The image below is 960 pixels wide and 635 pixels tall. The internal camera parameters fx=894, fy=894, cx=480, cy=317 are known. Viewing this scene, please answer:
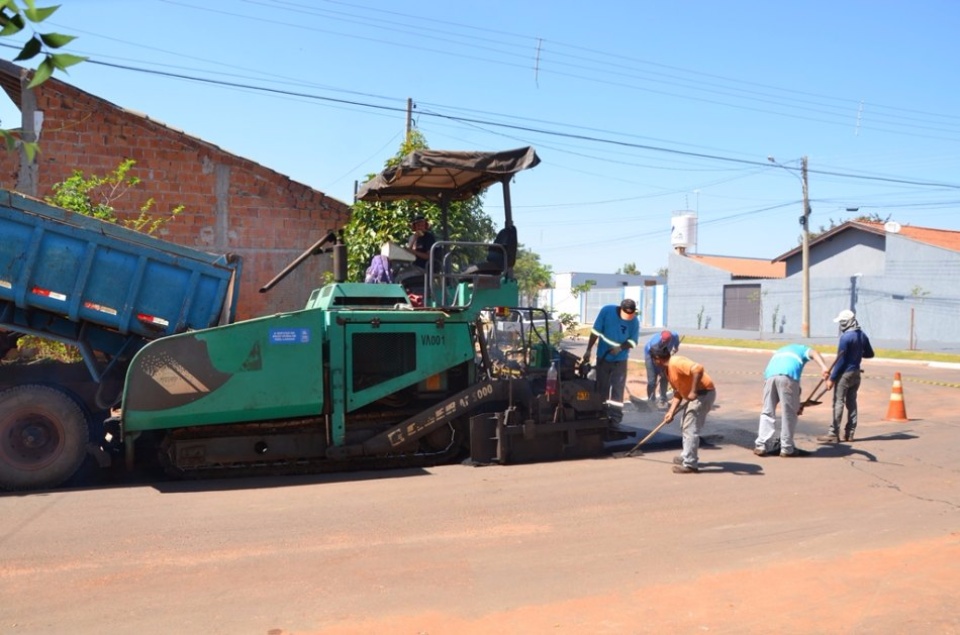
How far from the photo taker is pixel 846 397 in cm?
1046

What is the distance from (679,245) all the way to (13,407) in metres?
57.8

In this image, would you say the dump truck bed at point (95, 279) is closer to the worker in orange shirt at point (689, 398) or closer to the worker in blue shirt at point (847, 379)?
the worker in orange shirt at point (689, 398)

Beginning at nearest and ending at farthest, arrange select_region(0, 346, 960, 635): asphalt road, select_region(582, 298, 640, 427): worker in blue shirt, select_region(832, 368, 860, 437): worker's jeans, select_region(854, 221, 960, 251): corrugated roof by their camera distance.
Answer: select_region(0, 346, 960, 635): asphalt road, select_region(832, 368, 860, 437): worker's jeans, select_region(582, 298, 640, 427): worker in blue shirt, select_region(854, 221, 960, 251): corrugated roof

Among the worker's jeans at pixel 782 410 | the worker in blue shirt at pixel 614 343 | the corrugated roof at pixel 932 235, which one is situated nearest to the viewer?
the worker's jeans at pixel 782 410

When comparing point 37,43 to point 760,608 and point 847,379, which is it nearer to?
point 760,608

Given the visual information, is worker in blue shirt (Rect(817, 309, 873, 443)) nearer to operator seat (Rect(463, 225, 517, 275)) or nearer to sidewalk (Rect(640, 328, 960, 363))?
operator seat (Rect(463, 225, 517, 275))

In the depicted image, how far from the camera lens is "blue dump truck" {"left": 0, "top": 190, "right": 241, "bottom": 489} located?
24.8ft

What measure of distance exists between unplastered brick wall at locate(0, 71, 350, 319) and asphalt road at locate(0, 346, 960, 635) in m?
8.52

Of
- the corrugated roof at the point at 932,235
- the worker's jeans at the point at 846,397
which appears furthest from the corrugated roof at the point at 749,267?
the worker's jeans at the point at 846,397

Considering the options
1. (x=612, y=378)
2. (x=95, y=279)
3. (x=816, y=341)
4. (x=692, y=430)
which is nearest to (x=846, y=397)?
(x=612, y=378)

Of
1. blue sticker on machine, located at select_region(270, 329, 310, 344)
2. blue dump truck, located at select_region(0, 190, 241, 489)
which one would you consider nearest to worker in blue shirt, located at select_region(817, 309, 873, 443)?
blue sticker on machine, located at select_region(270, 329, 310, 344)

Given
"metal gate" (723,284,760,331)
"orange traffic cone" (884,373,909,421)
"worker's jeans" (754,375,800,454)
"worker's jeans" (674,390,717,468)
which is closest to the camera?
"worker's jeans" (674,390,717,468)

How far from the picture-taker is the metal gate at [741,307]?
149ft

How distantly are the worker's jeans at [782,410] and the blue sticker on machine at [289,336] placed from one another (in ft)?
15.7
